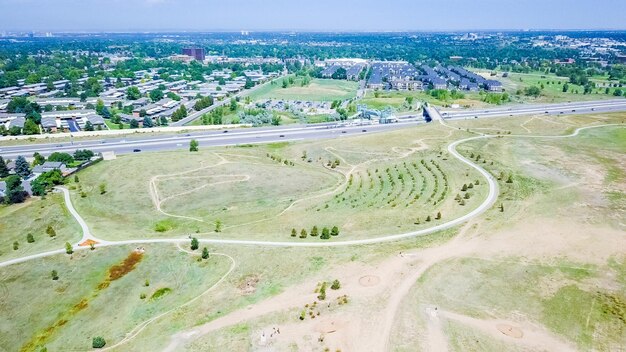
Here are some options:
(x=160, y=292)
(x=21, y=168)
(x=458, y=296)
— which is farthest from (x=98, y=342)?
(x=21, y=168)

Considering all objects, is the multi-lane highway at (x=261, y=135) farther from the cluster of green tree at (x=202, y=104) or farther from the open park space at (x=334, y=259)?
the cluster of green tree at (x=202, y=104)

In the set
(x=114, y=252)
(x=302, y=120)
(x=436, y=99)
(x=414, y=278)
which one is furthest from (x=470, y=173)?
(x=436, y=99)

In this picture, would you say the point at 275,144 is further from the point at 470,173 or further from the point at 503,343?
the point at 503,343

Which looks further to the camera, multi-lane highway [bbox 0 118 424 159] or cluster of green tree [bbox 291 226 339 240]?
multi-lane highway [bbox 0 118 424 159]

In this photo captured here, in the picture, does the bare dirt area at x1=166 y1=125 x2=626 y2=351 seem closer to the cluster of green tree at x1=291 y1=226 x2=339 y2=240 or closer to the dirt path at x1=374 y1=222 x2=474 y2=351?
the dirt path at x1=374 y1=222 x2=474 y2=351

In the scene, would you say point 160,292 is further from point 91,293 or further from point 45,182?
point 45,182

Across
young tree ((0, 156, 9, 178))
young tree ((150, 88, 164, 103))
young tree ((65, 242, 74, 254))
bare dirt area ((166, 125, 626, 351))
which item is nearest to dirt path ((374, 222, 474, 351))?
bare dirt area ((166, 125, 626, 351))
